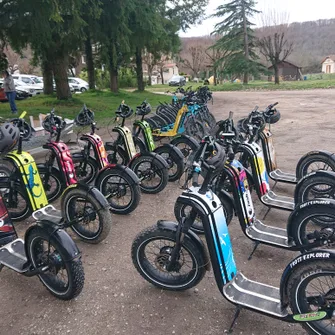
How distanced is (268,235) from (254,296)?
2.99 feet

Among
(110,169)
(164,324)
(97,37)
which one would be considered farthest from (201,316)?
(97,37)

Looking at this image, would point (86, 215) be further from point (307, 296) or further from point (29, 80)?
point (29, 80)

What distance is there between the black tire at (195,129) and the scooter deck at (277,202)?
3.64m

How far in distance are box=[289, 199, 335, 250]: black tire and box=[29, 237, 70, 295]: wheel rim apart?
2020 millimetres

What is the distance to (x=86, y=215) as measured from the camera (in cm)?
342

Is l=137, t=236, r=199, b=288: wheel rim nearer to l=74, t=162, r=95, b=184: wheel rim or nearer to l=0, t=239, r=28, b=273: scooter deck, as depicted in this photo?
l=0, t=239, r=28, b=273: scooter deck

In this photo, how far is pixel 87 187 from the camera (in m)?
3.42

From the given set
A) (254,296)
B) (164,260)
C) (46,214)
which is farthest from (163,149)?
(254,296)

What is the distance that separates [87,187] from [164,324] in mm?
1584

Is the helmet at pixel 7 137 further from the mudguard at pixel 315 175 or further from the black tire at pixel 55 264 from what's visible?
the mudguard at pixel 315 175

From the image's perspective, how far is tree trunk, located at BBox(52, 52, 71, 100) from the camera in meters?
13.1

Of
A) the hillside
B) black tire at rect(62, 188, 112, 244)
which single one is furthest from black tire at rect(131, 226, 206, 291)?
the hillside

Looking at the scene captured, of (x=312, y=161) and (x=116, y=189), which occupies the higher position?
(x=312, y=161)

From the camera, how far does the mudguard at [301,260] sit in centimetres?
201
